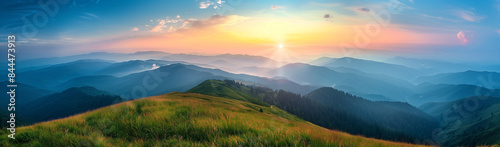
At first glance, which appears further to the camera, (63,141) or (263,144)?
(63,141)

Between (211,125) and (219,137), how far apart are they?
0.85 meters

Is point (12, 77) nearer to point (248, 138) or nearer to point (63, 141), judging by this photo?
point (63, 141)

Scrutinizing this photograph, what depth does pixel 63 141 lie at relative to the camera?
216 inches

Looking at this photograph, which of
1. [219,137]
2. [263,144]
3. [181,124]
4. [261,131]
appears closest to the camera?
[263,144]

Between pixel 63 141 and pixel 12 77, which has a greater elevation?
pixel 12 77

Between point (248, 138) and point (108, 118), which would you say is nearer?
point (248, 138)

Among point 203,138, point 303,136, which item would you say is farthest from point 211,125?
point 303,136

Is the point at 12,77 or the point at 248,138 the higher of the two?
the point at 12,77

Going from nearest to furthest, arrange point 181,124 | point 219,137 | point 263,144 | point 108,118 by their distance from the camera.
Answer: point 263,144 → point 219,137 → point 181,124 → point 108,118

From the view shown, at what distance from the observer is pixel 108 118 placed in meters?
7.86

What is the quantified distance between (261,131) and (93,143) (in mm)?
4292

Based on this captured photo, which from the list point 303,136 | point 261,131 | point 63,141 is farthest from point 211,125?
point 63,141

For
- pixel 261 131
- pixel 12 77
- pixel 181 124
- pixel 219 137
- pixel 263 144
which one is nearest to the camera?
pixel 263 144

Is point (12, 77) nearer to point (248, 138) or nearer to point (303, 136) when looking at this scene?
point (248, 138)
